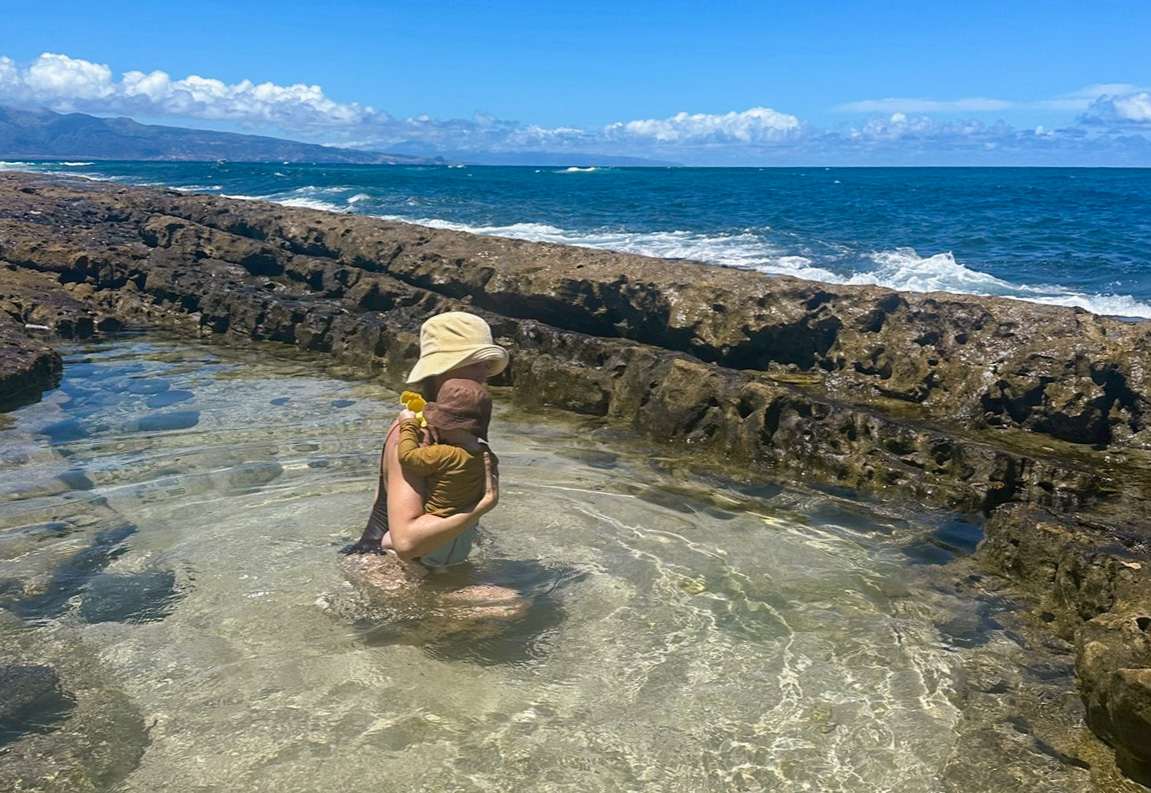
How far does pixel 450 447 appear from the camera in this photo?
13.1ft

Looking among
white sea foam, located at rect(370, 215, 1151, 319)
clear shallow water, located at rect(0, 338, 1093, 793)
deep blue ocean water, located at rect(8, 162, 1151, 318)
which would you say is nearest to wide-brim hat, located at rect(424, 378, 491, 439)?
clear shallow water, located at rect(0, 338, 1093, 793)

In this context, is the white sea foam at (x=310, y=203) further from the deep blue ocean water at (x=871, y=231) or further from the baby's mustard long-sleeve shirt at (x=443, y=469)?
the baby's mustard long-sleeve shirt at (x=443, y=469)

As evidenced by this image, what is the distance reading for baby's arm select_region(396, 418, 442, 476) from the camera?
394cm

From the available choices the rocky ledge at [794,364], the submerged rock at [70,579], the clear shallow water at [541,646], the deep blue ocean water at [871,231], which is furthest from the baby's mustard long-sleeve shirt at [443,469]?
the deep blue ocean water at [871,231]

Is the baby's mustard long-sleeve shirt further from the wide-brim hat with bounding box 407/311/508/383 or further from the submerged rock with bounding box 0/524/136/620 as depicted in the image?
the submerged rock with bounding box 0/524/136/620

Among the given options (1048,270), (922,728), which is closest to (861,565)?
(922,728)

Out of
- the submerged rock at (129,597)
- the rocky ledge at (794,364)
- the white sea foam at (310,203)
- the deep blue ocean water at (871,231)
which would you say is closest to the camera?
the submerged rock at (129,597)

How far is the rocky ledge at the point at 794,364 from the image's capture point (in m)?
5.13

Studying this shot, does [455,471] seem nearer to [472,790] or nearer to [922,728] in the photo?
[472,790]

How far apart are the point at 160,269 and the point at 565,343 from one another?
854 centimetres

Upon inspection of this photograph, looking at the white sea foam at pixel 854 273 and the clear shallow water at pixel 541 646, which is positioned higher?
the white sea foam at pixel 854 273

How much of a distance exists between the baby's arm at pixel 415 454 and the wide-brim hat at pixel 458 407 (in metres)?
0.09

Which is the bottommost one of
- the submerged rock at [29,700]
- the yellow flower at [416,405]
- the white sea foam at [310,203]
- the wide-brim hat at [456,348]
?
the submerged rock at [29,700]

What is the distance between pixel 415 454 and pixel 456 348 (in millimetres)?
510
